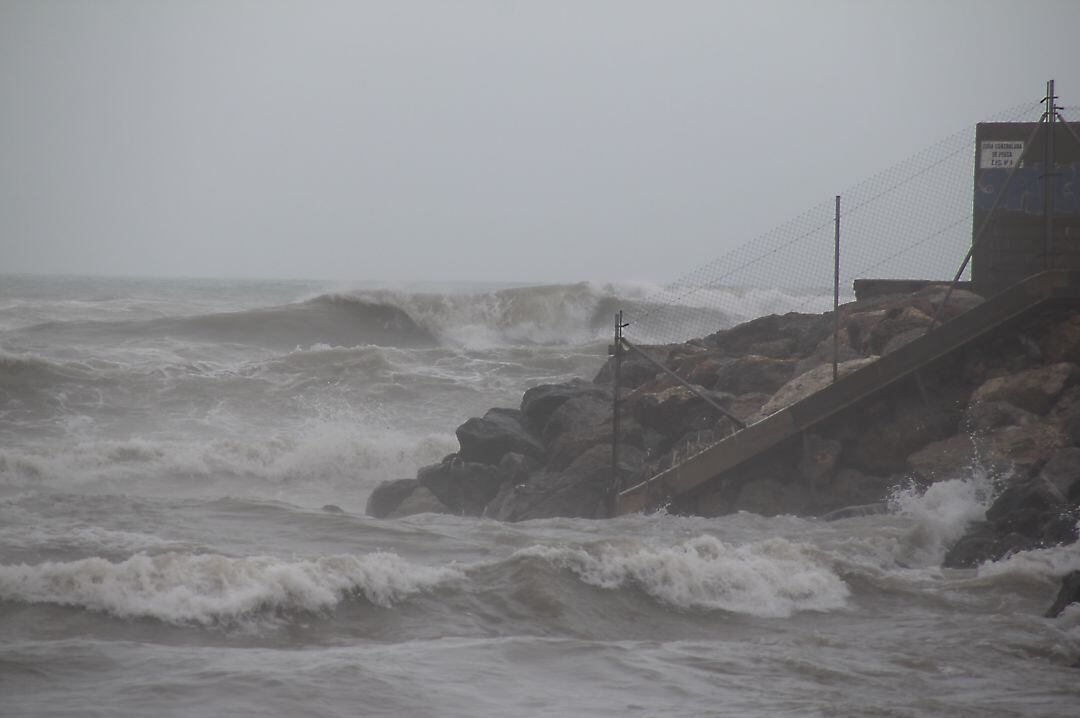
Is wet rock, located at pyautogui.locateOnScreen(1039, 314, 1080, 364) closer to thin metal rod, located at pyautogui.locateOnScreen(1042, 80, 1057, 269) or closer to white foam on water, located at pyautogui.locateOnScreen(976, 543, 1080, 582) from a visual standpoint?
thin metal rod, located at pyautogui.locateOnScreen(1042, 80, 1057, 269)

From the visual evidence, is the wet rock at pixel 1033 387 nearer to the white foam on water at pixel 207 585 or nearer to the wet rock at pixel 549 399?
the wet rock at pixel 549 399

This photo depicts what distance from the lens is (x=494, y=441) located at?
568 inches

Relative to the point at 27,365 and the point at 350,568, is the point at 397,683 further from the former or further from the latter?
the point at 27,365

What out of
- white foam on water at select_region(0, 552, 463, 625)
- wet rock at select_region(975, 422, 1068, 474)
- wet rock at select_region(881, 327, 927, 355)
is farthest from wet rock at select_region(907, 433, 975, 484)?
white foam on water at select_region(0, 552, 463, 625)

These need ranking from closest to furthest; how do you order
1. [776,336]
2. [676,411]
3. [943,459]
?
1. [943,459]
2. [676,411]
3. [776,336]

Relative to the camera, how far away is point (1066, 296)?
13008 millimetres

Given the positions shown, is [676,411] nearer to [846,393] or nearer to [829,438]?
[829,438]

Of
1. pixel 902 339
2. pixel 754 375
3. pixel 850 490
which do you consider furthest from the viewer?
pixel 754 375

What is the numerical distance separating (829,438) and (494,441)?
389cm

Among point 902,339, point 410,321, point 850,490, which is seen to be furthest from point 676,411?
point 410,321

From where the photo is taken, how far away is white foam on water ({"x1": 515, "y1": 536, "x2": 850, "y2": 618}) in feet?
29.7

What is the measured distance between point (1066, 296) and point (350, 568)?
8362mm

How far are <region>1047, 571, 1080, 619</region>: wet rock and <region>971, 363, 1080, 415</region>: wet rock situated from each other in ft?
14.5

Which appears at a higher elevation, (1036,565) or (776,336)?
(776,336)
